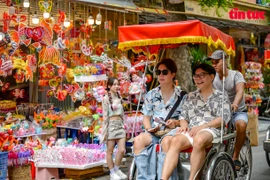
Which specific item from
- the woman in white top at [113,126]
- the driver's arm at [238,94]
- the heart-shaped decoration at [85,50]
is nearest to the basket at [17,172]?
the woman in white top at [113,126]

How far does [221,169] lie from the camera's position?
18.0 ft

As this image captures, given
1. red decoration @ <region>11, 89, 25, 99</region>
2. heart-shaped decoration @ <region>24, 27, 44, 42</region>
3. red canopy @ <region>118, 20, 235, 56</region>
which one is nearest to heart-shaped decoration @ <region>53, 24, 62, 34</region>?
heart-shaped decoration @ <region>24, 27, 44, 42</region>

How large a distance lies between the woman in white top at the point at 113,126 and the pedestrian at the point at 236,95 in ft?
6.25

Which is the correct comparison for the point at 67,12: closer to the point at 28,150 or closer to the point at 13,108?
the point at 13,108

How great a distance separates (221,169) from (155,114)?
1.13 m

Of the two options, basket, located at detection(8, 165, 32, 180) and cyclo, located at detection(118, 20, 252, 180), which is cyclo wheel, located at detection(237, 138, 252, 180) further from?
basket, located at detection(8, 165, 32, 180)

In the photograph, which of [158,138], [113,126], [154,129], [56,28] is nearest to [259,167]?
[113,126]

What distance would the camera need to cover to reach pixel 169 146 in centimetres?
537

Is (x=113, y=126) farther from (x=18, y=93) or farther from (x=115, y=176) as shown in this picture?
(x=18, y=93)

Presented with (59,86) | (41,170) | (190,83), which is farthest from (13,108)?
(190,83)

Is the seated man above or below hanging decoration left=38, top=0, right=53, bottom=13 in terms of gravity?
below

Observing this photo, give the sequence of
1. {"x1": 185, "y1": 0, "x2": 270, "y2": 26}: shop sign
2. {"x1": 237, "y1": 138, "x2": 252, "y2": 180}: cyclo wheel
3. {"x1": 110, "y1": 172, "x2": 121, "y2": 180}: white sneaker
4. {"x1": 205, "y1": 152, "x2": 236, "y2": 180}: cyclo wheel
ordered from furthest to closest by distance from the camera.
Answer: {"x1": 185, "y1": 0, "x2": 270, "y2": 26}: shop sign < {"x1": 110, "y1": 172, "x2": 121, "y2": 180}: white sneaker < {"x1": 237, "y1": 138, "x2": 252, "y2": 180}: cyclo wheel < {"x1": 205, "y1": 152, "x2": 236, "y2": 180}: cyclo wheel

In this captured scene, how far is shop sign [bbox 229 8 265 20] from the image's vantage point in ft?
57.1

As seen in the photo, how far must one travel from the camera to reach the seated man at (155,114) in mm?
5477
